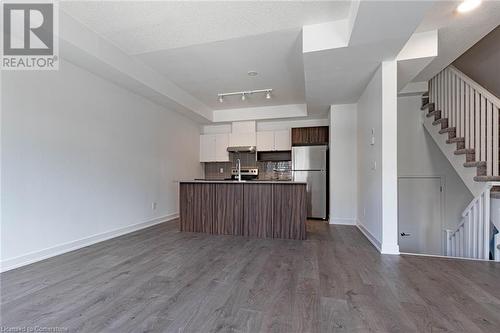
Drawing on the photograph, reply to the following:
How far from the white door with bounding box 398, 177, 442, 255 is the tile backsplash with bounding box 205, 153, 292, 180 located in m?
2.60

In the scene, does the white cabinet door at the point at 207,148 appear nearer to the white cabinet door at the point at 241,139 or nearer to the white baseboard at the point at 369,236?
the white cabinet door at the point at 241,139

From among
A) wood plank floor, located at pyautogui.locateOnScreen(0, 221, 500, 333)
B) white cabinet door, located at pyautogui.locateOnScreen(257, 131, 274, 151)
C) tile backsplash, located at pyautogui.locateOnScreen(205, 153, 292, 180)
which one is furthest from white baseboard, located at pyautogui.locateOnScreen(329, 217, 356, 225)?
white cabinet door, located at pyautogui.locateOnScreen(257, 131, 274, 151)

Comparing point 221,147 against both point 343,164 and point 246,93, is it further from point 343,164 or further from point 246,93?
point 343,164

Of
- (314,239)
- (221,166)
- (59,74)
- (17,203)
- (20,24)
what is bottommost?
(314,239)

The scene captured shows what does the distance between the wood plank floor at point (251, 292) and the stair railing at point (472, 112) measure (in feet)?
5.23

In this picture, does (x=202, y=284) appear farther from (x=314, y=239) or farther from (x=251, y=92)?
(x=251, y=92)

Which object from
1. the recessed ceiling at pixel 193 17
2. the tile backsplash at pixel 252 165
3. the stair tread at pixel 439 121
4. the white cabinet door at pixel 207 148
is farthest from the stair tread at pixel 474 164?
the white cabinet door at pixel 207 148

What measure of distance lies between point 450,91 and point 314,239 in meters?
3.17

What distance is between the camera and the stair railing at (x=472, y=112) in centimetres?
321

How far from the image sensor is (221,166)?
6.78m

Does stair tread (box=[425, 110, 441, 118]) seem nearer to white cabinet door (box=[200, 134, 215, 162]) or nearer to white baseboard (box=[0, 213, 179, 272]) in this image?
white cabinet door (box=[200, 134, 215, 162])

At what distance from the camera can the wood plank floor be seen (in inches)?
62.2

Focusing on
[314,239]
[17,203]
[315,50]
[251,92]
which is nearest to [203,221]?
[314,239]

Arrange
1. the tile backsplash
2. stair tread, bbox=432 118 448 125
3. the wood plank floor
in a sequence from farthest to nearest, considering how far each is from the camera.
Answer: the tile backsplash
stair tread, bbox=432 118 448 125
the wood plank floor
